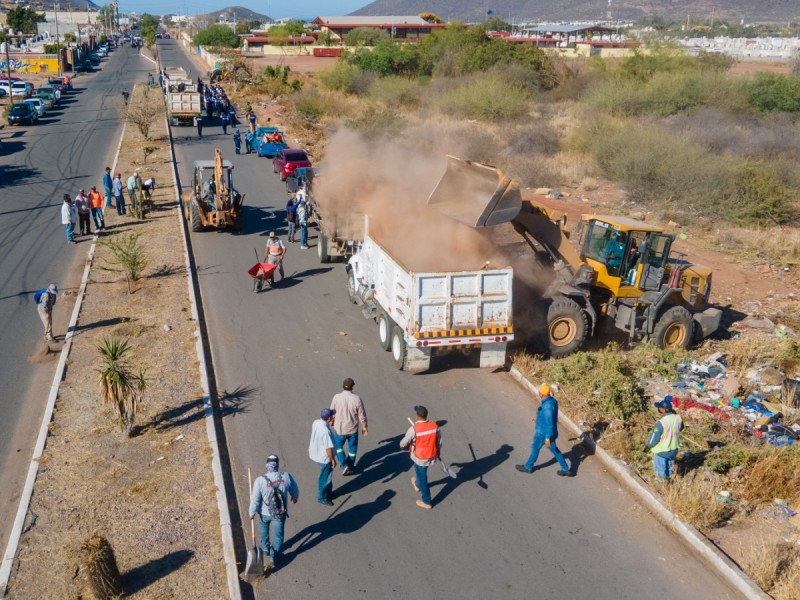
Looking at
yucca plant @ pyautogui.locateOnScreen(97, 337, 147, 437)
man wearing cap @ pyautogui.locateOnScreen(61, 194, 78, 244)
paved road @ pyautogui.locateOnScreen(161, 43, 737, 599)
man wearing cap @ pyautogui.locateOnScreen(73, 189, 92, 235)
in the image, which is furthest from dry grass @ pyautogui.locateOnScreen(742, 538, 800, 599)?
man wearing cap @ pyautogui.locateOnScreen(73, 189, 92, 235)

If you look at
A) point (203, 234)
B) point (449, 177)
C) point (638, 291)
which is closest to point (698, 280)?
point (638, 291)

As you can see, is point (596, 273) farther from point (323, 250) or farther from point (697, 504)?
point (323, 250)

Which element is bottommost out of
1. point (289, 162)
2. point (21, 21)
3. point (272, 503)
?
point (272, 503)

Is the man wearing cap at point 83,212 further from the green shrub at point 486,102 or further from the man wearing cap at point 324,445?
the green shrub at point 486,102

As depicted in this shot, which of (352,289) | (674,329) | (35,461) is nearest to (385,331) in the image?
(352,289)

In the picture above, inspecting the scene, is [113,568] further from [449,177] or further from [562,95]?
[562,95]

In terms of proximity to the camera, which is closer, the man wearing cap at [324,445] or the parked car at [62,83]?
the man wearing cap at [324,445]

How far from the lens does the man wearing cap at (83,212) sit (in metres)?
19.5

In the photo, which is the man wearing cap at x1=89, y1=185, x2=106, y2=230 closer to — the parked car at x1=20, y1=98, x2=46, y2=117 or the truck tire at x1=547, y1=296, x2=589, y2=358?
the truck tire at x1=547, y1=296, x2=589, y2=358

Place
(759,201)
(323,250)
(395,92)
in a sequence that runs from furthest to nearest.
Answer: (395,92) → (759,201) → (323,250)

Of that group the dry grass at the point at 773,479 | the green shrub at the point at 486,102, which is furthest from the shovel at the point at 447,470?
the green shrub at the point at 486,102

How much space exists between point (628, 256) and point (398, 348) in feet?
14.8

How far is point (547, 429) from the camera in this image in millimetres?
9008

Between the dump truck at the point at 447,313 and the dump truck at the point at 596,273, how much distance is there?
119cm
